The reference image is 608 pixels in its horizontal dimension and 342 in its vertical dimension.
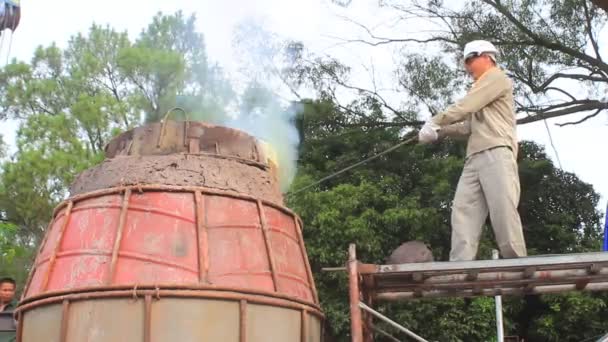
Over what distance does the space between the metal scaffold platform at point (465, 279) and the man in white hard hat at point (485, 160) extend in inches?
10.6

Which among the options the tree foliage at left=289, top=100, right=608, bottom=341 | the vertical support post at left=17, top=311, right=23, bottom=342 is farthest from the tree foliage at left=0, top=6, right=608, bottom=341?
the vertical support post at left=17, top=311, right=23, bottom=342

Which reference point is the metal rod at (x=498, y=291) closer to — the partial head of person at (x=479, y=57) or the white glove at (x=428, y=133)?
the white glove at (x=428, y=133)

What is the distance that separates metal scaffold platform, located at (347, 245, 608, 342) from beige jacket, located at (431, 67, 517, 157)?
3.62ft

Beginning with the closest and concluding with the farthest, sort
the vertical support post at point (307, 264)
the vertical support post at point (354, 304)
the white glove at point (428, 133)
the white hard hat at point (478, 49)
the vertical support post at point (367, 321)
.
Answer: the vertical support post at point (354, 304), the white glove at point (428, 133), the white hard hat at point (478, 49), the vertical support post at point (367, 321), the vertical support post at point (307, 264)

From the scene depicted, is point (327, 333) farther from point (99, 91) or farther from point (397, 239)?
point (99, 91)

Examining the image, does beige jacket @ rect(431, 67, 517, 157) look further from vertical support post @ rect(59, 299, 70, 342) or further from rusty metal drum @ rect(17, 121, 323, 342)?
vertical support post @ rect(59, 299, 70, 342)

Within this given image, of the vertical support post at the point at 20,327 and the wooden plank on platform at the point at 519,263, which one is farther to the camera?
the vertical support post at the point at 20,327

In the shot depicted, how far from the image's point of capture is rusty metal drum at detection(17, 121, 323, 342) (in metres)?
7.27

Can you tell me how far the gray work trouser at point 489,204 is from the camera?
686 cm

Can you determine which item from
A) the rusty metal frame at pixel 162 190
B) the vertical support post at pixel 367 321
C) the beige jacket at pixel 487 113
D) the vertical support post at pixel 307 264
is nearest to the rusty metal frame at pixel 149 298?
the vertical support post at pixel 367 321

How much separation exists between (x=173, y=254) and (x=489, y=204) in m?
2.89

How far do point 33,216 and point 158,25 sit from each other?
690 centimetres

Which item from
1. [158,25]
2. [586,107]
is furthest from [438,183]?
[158,25]

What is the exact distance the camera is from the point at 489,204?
6.99 metres
